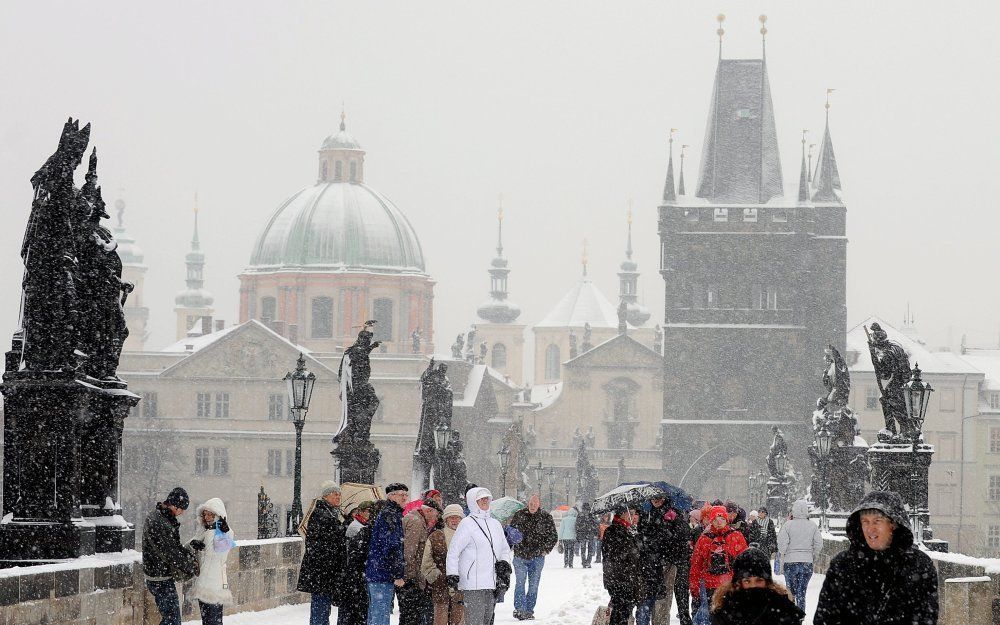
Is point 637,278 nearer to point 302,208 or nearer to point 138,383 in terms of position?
point 302,208

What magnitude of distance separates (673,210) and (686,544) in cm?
6741

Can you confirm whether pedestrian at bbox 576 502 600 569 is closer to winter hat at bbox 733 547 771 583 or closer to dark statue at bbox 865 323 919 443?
dark statue at bbox 865 323 919 443

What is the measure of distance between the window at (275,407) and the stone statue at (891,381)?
6041 centimetres

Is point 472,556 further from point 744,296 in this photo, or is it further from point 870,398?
point 870,398

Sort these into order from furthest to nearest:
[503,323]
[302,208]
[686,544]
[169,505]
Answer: [503,323], [302,208], [686,544], [169,505]

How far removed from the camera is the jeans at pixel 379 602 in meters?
12.6

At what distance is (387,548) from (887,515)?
6.25 metres

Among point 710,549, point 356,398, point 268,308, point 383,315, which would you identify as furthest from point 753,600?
point 268,308

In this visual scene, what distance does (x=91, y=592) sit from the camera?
1150cm

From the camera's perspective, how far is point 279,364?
3164 inches

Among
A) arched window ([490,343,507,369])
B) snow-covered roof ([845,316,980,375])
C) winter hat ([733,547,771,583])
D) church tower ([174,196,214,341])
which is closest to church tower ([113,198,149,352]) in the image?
church tower ([174,196,214,341])

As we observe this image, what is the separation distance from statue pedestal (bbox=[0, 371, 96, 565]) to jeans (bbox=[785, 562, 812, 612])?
302 inches

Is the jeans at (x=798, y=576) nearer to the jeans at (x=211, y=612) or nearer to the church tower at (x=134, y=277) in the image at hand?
the jeans at (x=211, y=612)

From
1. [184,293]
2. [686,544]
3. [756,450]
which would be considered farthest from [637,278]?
[686,544]
